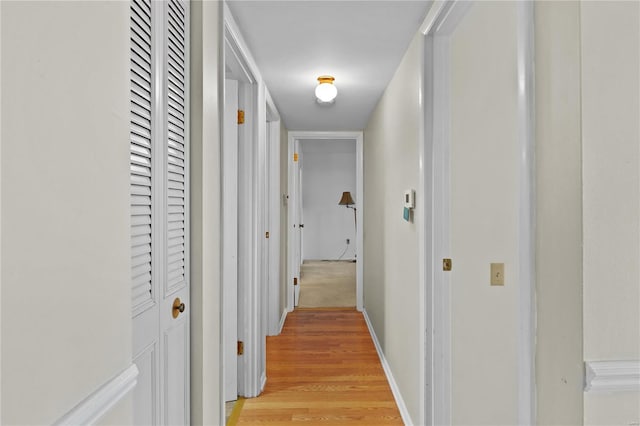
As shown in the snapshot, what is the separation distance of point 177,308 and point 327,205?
784cm

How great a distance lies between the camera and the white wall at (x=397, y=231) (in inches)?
91.3

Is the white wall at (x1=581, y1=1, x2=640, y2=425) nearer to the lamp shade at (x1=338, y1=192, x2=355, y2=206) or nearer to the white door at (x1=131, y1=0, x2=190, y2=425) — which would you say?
the white door at (x1=131, y1=0, x2=190, y2=425)

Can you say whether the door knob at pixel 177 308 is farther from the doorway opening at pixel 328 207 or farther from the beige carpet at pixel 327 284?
the doorway opening at pixel 328 207

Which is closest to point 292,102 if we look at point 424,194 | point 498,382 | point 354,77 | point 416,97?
point 354,77

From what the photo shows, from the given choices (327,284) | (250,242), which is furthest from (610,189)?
(327,284)

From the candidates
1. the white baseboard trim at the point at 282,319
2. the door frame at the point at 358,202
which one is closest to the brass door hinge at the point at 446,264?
the white baseboard trim at the point at 282,319

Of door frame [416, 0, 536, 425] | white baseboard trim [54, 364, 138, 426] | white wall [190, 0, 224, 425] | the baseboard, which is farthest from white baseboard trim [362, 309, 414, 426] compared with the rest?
white baseboard trim [54, 364, 138, 426]

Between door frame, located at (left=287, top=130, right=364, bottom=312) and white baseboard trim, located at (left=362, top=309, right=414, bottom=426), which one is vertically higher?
door frame, located at (left=287, top=130, right=364, bottom=312)

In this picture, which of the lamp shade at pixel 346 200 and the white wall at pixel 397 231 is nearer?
the white wall at pixel 397 231

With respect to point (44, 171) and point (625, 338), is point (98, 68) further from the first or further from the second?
point (625, 338)

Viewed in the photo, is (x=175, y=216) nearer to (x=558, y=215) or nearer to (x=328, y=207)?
(x=558, y=215)

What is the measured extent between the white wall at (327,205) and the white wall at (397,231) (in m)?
4.84

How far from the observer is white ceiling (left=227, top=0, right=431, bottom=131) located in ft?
6.54

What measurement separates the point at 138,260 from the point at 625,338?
1237 mm
